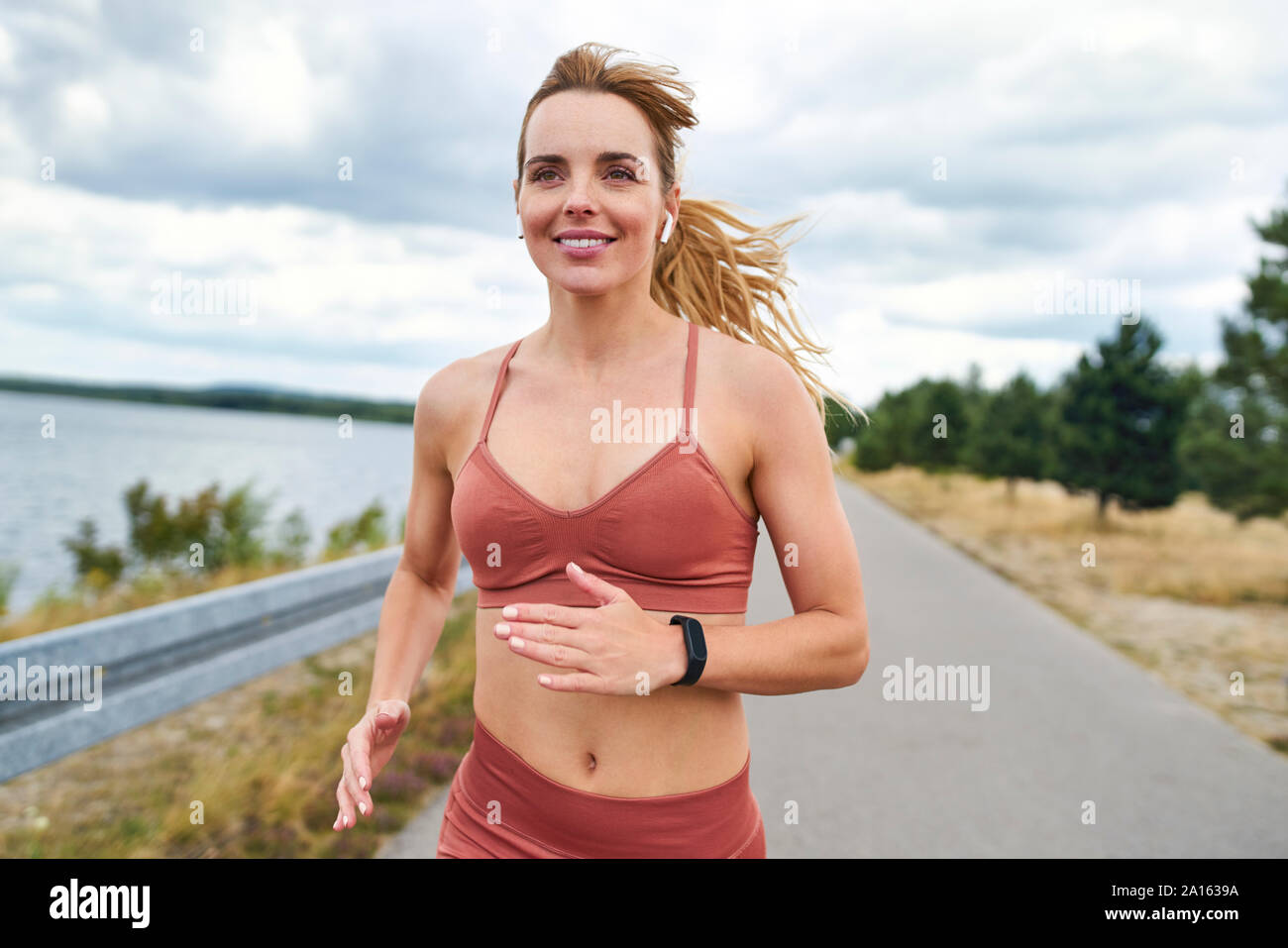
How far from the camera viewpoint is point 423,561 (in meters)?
2.46

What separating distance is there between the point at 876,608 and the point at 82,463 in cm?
2054

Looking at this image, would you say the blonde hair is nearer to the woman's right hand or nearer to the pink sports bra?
the pink sports bra

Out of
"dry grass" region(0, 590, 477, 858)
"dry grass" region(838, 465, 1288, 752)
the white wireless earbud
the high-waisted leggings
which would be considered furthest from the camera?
"dry grass" region(838, 465, 1288, 752)

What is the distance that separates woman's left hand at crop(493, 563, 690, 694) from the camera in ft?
5.45

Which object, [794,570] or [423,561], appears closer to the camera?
[794,570]

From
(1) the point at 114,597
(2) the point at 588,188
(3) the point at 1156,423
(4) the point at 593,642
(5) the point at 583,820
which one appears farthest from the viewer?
(3) the point at 1156,423

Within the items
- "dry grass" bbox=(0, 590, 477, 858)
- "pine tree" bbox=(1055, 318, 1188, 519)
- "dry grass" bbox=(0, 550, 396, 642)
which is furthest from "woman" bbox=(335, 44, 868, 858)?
"pine tree" bbox=(1055, 318, 1188, 519)

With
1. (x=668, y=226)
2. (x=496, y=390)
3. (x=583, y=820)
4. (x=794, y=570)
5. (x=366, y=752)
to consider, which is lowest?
(x=583, y=820)

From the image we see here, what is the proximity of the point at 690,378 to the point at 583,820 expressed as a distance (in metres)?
0.89

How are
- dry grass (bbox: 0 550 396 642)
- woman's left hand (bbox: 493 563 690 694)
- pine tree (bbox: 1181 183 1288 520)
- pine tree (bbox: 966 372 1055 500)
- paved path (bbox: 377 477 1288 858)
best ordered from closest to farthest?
woman's left hand (bbox: 493 563 690 694)
paved path (bbox: 377 477 1288 858)
dry grass (bbox: 0 550 396 642)
pine tree (bbox: 1181 183 1288 520)
pine tree (bbox: 966 372 1055 500)

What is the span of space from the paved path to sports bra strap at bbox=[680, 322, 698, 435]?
2924 millimetres

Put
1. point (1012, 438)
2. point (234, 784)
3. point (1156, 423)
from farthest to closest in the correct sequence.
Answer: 1. point (1012, 438)
2. point (1156, 423)
3. point (234, 784)

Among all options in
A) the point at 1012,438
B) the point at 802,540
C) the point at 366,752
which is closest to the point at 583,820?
the point at 366,752

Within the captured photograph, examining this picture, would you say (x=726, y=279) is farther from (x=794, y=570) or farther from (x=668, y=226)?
(x=794, y=570)
